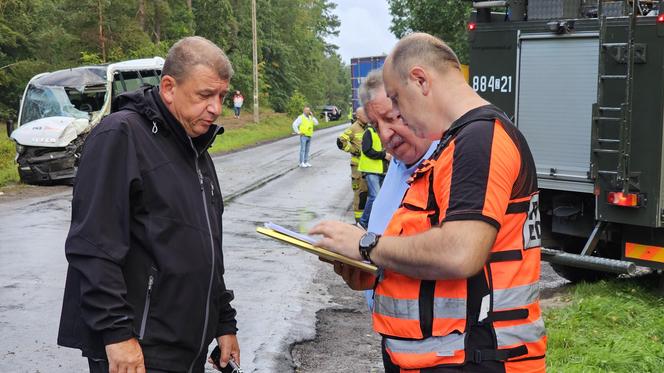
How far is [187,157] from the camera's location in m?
3.27

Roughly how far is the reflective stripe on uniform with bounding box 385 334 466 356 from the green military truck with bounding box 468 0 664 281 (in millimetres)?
5089

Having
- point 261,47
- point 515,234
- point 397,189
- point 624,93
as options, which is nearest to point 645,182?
point 624,93

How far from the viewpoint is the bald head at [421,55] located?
2662mm

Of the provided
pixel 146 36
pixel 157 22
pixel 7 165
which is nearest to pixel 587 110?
pixel 7 165

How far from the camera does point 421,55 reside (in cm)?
266

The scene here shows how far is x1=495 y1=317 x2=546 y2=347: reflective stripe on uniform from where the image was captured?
8.48 feet

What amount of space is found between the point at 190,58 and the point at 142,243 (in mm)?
750

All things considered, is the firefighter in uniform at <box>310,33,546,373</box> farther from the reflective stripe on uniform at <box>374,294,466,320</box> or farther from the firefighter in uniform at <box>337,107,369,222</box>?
the firefighter in uniform at <box>337,107,369,222</box>

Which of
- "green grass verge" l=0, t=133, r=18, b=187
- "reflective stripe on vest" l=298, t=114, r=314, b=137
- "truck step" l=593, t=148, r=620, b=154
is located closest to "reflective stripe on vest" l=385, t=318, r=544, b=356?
"truck step" l=593, t=148, r=620, b=154

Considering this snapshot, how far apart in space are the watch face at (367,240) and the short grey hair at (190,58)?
3.28 feet

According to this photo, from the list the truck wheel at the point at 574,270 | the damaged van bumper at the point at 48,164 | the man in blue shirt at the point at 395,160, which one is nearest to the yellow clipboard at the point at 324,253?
the man in blue shirt at the point at 395,160

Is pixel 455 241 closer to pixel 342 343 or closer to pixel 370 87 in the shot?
pixel 370 87

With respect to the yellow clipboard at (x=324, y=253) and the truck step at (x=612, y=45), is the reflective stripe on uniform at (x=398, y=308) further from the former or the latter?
the truck step at (x=612, y=45)

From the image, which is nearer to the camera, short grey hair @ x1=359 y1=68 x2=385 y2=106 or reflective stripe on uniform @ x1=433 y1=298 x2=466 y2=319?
reflective stripe on uniform @ x1=433 y1=298 x2=466 y2=319
